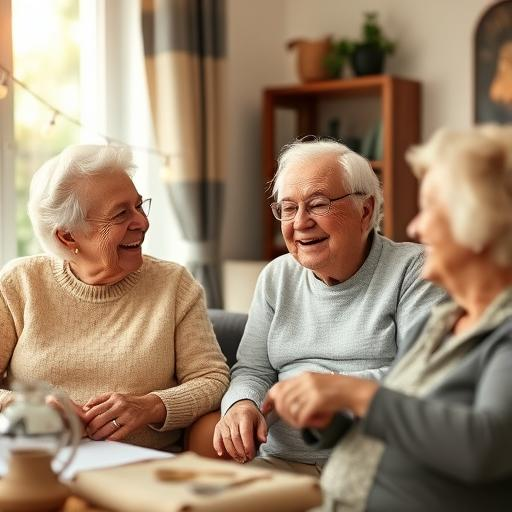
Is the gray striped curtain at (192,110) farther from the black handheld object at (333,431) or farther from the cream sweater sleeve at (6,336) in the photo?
the black handheld object at (333,431)

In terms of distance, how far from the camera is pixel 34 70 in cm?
372

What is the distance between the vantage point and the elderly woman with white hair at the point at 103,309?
2295mm

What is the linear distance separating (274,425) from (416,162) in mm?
1027

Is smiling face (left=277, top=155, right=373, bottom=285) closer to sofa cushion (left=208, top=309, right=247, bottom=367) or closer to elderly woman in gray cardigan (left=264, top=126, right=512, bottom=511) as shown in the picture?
sofa cushion (left=208, top=309, right=247, bottom=367)

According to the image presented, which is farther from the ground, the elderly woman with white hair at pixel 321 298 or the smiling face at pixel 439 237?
the smiling face at pixel 439 237

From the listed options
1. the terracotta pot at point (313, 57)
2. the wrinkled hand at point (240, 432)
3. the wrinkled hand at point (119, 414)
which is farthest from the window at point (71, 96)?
the wrinkled hand at point (240, 432)

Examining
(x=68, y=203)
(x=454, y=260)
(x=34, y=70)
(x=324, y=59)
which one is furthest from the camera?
(x=324, y=59)

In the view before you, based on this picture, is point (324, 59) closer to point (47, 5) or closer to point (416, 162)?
point (47, 5)

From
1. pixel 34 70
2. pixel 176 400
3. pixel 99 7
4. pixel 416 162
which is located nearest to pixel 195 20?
pixel 99 7

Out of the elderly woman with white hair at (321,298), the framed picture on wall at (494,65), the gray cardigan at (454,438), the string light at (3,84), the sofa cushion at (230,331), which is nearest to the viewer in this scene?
the gray cardigan at (454,438)

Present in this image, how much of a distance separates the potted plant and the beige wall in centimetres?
12

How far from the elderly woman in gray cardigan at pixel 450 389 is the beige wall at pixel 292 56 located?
3096 millimetres

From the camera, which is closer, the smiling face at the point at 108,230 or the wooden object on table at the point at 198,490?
the wooden object on table at the point at 198,490

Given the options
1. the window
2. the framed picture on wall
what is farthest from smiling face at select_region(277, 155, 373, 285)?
the framed picture on wall
